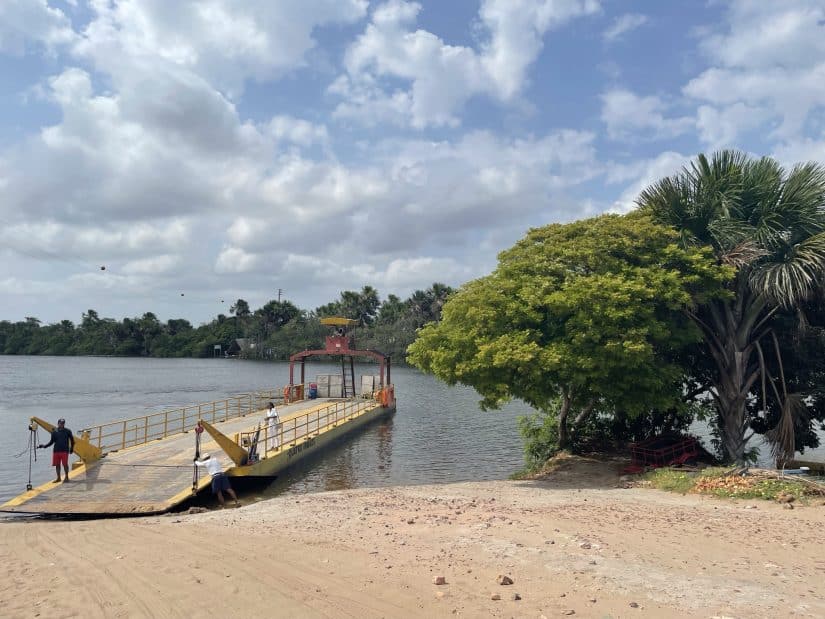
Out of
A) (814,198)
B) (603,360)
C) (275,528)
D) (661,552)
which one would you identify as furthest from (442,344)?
(814,198)

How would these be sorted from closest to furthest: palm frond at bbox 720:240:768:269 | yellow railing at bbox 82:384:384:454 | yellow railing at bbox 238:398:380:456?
1. palm frond at bbox 720:240:768:269
2. yellow railing at bbox 238:398:380:456
3. yellow railing at bbox 82:384:384:454

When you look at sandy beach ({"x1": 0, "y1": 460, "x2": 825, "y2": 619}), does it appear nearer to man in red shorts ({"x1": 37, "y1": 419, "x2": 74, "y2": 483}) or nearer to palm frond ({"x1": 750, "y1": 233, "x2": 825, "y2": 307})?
man in red shorts ({"x1": 37, "y1": 419, "x2": 74, "y2": 483})

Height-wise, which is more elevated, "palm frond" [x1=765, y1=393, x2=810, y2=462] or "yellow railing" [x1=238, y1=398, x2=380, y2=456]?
"palm frond" [x1=765, y1=393, x2=810, y2=462]

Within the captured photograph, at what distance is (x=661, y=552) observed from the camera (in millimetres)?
9781

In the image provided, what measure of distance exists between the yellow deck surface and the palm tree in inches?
658

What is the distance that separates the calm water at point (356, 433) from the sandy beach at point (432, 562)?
8840 mm

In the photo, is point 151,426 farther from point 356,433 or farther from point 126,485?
point 126,485

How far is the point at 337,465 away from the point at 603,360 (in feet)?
41.7

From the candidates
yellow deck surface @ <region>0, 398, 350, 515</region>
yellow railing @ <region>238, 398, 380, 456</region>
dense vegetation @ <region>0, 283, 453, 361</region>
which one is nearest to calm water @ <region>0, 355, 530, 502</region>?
yellow railing @ <region>238, 398, 380, 456</region>

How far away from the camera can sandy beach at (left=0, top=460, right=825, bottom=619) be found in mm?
7489

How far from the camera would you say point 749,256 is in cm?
1845

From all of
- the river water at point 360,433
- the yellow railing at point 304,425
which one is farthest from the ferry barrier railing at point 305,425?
the river water at point 360,433

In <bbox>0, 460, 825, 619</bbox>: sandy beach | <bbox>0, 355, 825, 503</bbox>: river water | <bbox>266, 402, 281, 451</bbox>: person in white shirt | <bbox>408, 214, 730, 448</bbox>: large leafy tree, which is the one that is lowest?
<bbox>0, 355, 825, 503</bbox>: river water

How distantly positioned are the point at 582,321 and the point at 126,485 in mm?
13707
